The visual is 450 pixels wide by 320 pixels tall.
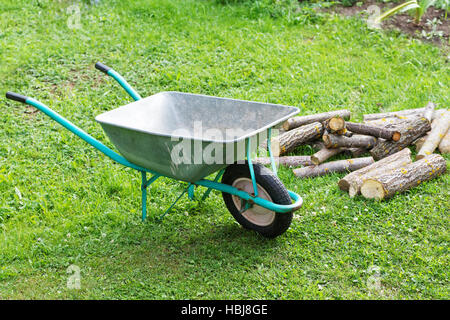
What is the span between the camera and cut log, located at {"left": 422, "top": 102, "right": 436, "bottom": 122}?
16.3 ft

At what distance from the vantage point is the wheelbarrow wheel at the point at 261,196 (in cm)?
338

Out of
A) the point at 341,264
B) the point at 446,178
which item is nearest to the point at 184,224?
the point at 341,264

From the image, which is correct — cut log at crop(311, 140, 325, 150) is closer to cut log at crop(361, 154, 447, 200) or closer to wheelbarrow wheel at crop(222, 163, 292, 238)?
cut log at crop(361, 154, 447, 200)

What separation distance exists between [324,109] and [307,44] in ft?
5.30

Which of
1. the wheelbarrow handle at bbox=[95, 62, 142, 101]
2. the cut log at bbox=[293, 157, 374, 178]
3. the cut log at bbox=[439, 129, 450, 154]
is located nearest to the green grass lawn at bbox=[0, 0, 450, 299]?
the cut log at bbox=[293, 157, 374, 178]

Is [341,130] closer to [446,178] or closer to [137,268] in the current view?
[446,178]

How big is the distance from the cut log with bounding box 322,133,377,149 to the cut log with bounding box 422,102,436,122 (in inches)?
25.1

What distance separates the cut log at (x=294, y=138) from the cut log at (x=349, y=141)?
134 millimetres

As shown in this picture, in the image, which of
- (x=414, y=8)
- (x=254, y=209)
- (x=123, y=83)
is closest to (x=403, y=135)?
(x=254, y=209)

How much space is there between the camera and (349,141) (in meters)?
4.67

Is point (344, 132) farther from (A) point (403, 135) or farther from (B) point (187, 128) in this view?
(B) point (187, 128)

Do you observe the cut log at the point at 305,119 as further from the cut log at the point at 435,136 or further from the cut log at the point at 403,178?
the cut log at the point at 403,178

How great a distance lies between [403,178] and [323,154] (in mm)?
751

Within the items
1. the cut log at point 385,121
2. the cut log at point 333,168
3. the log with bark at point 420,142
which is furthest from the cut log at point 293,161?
the log with bark at point 420,142
